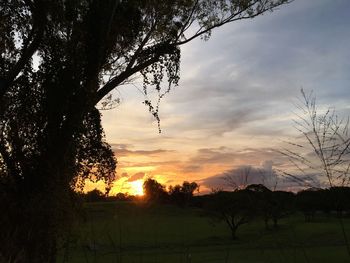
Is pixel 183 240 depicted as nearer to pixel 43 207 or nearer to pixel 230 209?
pixel 43 207

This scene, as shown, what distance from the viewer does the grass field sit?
227 inches

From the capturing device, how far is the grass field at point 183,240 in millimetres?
5777

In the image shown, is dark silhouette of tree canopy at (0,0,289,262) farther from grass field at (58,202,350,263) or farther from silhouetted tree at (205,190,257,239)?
silhouetted tree at (205,190,257,239)

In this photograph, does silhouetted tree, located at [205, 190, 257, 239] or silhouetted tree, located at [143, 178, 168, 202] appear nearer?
silhouetted tree, located at [143, 178, 168, 202]

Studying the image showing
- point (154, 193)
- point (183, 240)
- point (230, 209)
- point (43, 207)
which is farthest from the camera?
point (230, 209)

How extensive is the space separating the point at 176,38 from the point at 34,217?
7498mm

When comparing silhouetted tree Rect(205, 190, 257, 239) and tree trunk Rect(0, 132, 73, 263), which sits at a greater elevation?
silhouetted tree Rect(205, 190, 257, 239)

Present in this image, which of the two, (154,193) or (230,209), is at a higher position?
(230,209)

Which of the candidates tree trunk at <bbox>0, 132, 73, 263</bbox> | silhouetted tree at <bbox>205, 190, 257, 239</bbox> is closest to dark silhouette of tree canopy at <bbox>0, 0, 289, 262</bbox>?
tree trunk at <bbox>0, 132, 73, 263</bbox>

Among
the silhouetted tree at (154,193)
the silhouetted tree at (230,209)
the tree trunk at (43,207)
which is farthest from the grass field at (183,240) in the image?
the silhouetted tree at (230,209)

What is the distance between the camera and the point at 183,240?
8.55 meters

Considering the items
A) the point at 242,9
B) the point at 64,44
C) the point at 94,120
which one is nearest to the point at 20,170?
the point at 94,120

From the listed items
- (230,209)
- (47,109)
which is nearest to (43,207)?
(47,109)

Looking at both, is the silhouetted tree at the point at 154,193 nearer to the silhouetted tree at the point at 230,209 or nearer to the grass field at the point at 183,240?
the grass field at the point at 183,240
